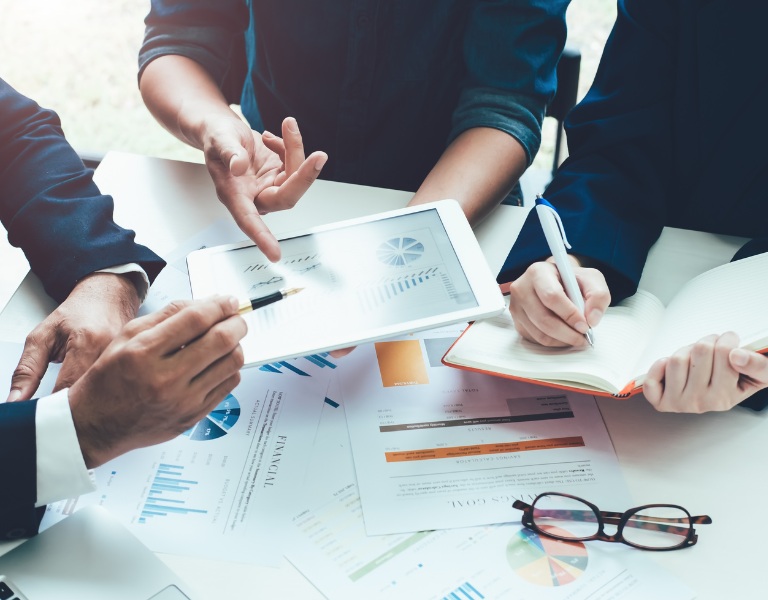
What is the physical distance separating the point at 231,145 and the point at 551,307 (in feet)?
1.60

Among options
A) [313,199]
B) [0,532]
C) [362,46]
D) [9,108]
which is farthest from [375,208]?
[0,532]

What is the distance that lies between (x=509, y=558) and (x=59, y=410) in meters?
0.46

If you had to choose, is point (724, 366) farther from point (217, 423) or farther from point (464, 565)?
point (217, 423)

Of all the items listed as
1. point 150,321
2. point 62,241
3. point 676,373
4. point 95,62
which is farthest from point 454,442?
point 95,62

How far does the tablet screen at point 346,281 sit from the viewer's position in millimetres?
818

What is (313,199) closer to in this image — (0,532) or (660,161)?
(660,161)

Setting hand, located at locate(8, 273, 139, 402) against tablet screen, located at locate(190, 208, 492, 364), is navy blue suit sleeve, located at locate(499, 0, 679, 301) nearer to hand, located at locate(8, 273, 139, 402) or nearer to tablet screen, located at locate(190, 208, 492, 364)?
tablet screen, located at locate(190, 208, 492, 364)

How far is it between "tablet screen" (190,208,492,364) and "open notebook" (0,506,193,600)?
0.72ft

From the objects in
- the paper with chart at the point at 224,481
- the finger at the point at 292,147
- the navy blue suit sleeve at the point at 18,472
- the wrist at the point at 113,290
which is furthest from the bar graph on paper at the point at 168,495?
the finger at the point at 292,147

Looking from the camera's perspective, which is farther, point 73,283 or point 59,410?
point 73,283

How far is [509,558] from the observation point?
71cm

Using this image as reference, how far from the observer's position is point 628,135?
111 centimetres

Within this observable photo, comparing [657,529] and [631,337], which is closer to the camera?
[657,529]

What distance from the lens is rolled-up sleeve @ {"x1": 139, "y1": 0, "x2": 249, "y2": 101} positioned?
1.30 metres
